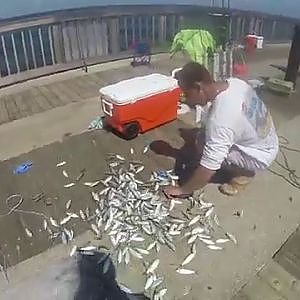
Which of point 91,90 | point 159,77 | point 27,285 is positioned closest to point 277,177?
point 159,77

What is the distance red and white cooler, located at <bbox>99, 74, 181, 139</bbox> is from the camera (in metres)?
4.40

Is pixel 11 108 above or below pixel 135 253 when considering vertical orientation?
above

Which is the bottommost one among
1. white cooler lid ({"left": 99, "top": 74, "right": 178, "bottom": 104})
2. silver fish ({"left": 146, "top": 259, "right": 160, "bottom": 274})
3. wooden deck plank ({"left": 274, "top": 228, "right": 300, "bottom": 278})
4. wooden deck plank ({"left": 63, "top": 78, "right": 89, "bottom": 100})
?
silver fish ({"left": 146, "top": 259, "right": 160, "bottom": 274})

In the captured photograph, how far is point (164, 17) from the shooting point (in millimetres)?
7680

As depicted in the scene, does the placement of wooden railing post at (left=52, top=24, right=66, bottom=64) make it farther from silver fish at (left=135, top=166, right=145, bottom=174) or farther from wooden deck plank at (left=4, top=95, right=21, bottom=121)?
silver fish at (left=135, top=166, right=145, bottom=174)

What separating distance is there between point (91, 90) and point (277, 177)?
346 centimetres

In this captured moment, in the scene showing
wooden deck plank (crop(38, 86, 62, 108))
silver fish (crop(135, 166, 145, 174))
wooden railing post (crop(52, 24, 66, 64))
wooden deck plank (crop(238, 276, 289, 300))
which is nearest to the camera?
wooden deck plank (crop(238, 276, 289, 300))

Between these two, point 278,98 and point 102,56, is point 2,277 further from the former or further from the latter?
point 102,56

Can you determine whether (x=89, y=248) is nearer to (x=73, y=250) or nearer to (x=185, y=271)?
(x=73, y=250)

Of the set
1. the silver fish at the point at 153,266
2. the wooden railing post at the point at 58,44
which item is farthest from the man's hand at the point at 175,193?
the wooden railing post at the point at 58,44

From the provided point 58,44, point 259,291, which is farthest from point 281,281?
point 58,44

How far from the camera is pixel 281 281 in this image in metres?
2.82

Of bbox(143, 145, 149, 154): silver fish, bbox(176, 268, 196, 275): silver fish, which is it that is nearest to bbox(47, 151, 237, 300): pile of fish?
bbox(176, 268, 196, 275): silver fish

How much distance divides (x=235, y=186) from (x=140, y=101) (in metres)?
1.55
